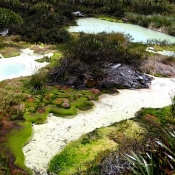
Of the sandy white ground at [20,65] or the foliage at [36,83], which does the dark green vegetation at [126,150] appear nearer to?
the foliage at [36,83]

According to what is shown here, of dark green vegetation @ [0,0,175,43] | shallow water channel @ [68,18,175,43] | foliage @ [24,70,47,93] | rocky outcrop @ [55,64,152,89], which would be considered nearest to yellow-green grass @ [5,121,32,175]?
foliage @ [24,70,47,93]

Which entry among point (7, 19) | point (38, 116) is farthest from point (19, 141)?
point (7, 19)

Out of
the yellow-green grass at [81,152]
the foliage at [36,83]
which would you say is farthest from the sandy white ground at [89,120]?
the foliage at [36,83]

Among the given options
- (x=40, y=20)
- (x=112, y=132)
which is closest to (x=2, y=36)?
→ (x=40, y=20)

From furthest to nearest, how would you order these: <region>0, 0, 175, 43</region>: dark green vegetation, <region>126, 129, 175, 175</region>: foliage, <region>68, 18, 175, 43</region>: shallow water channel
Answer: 1. <region>68, 18, 175, 43</region>: shallow water channel
2. <region>0, 0, 175, 43</region>: dark green vegetation
3. <region>126, 129, 175, 175</region>: foliage

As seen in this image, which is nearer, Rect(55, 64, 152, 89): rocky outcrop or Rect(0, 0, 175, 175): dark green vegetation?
Rect(0, 0, 175, 175): dark green vegetation

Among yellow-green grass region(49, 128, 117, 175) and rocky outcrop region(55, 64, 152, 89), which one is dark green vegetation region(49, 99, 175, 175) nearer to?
yellow-green grass region(49, 128, 117, 175)
